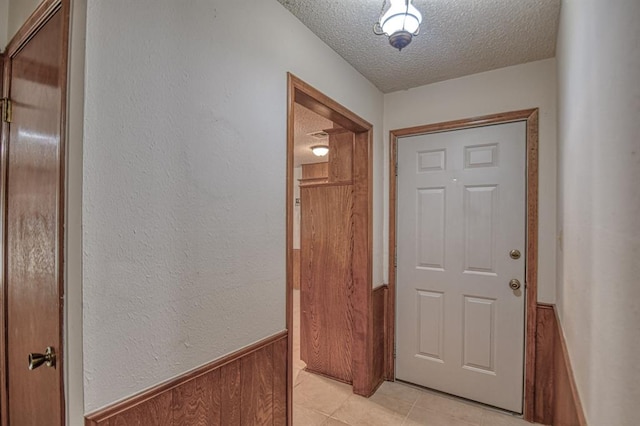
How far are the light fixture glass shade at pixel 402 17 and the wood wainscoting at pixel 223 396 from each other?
154 centimetres

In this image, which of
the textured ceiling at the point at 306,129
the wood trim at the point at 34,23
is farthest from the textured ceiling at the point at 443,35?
the wood trim at the point at 34,23

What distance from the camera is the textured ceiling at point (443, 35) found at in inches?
62.5

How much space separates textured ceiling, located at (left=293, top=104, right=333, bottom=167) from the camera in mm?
3116

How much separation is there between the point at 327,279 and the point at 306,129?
6.08 ft

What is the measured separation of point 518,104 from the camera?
2191 mm

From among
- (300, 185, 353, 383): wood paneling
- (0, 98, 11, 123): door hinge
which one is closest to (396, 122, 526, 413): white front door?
(300, 185, 353, 383): wood paneling

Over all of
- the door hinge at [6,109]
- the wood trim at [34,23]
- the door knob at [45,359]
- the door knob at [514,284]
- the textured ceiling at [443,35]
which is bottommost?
the door knob at [514,284]

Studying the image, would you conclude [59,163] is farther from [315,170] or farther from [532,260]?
[315,170]

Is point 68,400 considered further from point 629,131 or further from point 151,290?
point 629,131

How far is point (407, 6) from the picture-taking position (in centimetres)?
138

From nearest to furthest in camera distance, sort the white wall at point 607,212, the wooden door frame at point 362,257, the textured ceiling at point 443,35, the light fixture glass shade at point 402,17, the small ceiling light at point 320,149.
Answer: the white wall at point 607,212, the light fixture glass shade at point 402,17, the textured ceiling at point 443,35, the wooden door frame at point 362,257, the small ceiling light at point 320,149

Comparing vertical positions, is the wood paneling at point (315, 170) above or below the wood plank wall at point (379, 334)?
above

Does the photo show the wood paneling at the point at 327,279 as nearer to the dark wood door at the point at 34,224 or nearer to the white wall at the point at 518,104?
the white wall at the point at 518,104

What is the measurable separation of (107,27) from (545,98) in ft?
8.08
